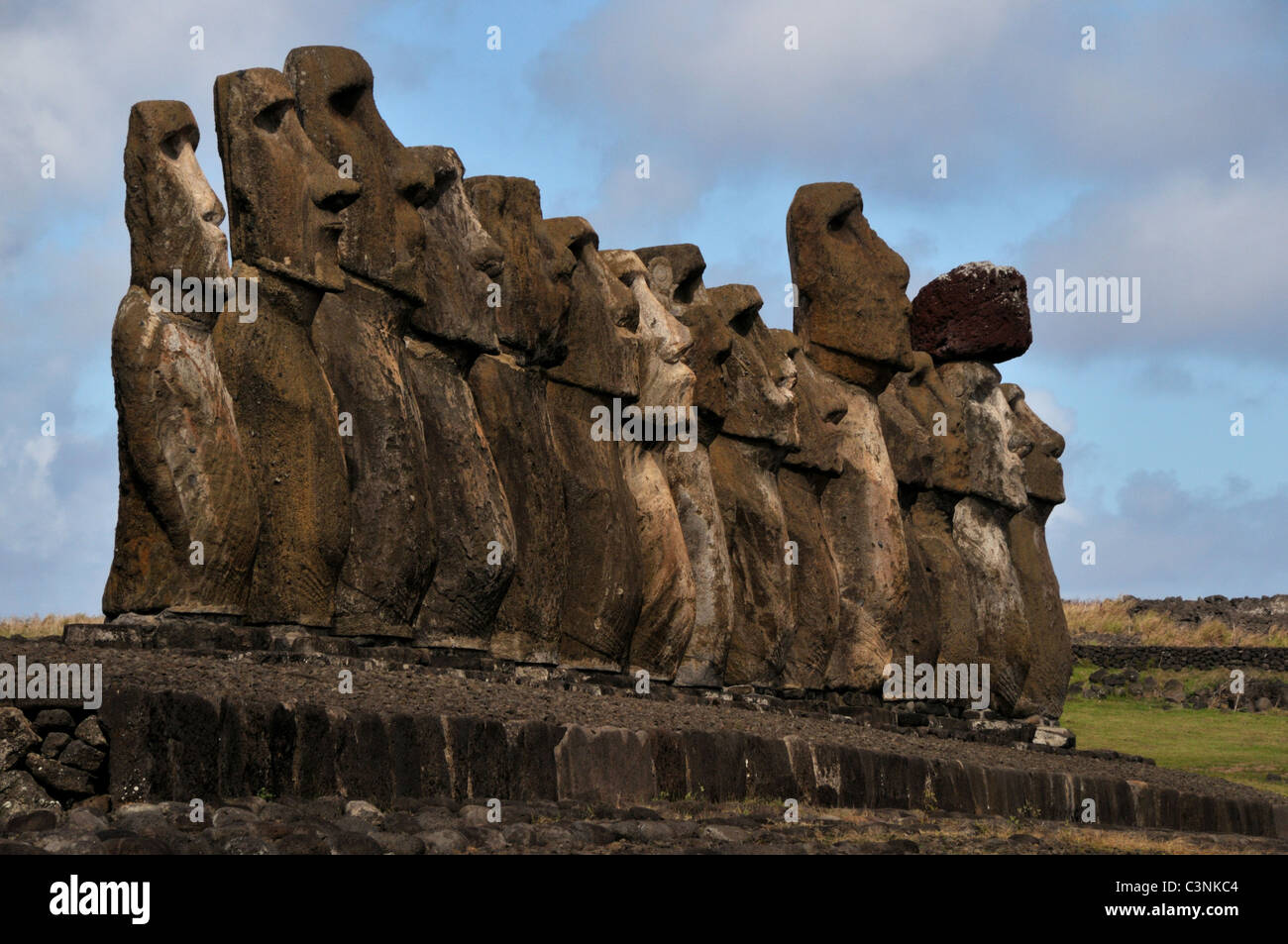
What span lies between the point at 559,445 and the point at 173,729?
22.9ft

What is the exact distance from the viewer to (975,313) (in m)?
18.9

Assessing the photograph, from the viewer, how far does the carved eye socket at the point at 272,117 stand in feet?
34.0

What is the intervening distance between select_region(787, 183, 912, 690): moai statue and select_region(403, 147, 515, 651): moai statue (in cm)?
544

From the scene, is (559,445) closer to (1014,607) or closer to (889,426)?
(889,426)

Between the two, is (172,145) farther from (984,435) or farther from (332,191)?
(984,435)

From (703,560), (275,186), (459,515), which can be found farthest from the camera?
(703,560)

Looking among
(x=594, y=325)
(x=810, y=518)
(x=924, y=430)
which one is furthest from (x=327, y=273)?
(x=924, y=430)

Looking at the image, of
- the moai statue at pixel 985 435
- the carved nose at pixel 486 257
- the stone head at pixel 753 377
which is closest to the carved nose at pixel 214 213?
the carved nose at pixel 486 257

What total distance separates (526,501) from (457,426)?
923 millimetres

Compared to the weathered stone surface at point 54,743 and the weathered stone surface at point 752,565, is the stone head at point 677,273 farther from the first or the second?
the weathered stone surface at point 54,743

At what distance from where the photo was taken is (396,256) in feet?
36.1

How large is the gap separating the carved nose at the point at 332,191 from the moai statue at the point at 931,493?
325 inches

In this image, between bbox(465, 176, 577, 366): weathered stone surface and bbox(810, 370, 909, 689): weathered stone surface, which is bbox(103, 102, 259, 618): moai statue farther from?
bbox(810, 370, 909, 689): weathered stone surface

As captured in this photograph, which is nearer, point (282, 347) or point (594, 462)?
point (282, 347)
